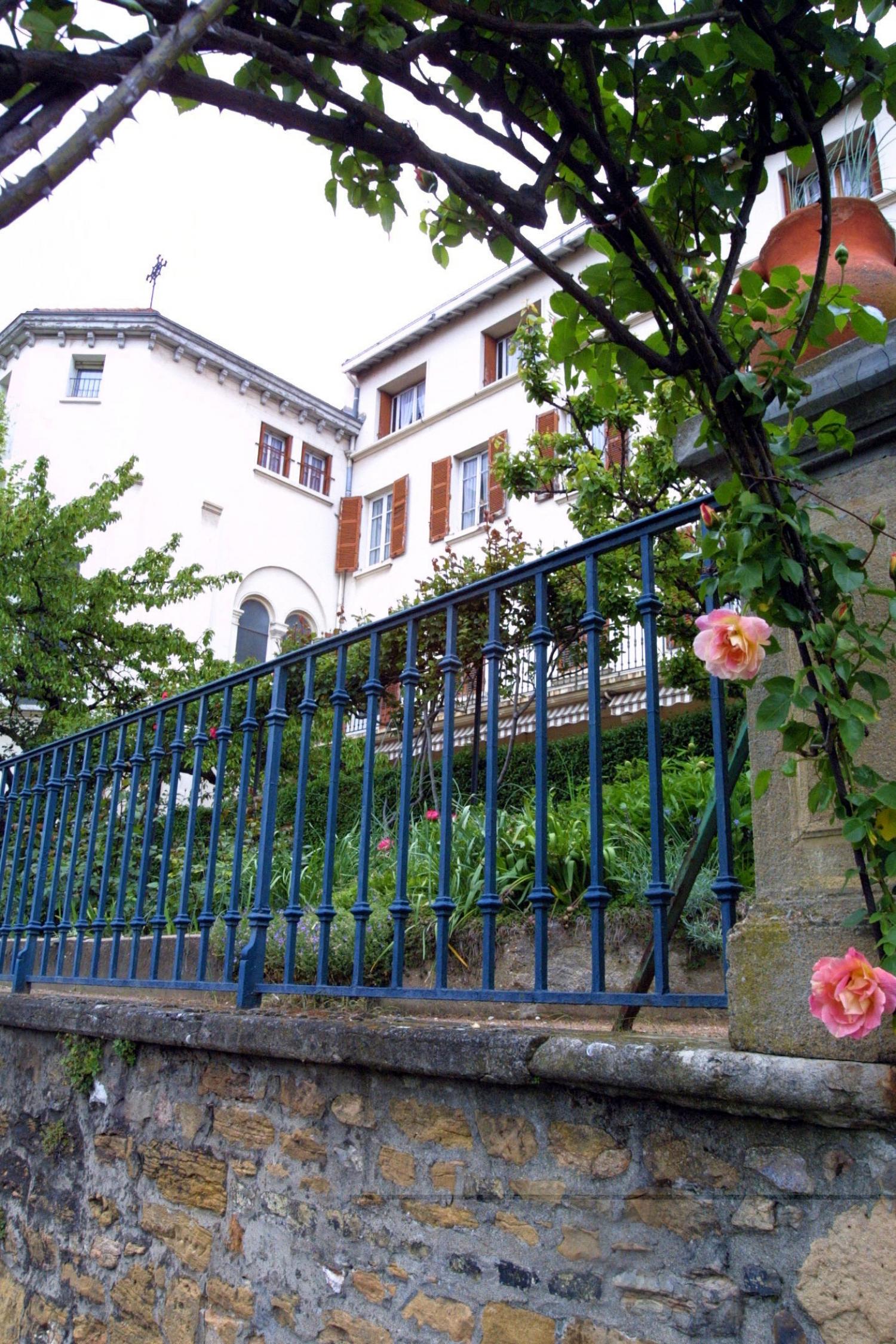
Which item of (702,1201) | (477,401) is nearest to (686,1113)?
(702,1201)

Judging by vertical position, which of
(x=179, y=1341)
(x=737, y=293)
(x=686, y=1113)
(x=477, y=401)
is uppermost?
(x=477, y=401)

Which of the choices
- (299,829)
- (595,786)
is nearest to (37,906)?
(299,829)

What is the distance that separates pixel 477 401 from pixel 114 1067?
18145mm

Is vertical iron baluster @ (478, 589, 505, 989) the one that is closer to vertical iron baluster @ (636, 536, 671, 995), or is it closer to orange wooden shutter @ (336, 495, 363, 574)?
vertical iron baluster @ (636, 536, 671, 995)

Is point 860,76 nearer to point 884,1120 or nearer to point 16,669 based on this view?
point 884,1120

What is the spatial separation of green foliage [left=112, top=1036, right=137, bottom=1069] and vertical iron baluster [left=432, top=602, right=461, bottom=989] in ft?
4.09

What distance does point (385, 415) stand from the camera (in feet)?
76.0

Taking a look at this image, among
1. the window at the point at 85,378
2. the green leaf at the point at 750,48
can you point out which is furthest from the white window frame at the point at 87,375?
the green leaf at the point at 750,48

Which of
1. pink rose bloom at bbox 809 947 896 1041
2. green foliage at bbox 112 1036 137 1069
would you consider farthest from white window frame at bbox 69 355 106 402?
pink rose bloom at bbox 809 947 896 1041

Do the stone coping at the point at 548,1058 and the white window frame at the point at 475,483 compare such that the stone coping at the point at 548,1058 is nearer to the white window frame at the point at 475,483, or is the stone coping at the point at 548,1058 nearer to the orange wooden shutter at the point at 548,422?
the orange wooden shutter at the point at 548,422

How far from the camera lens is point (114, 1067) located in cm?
352

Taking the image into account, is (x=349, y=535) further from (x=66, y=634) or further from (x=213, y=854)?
(x=213, y=854)

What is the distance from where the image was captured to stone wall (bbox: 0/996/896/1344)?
179 centimetres

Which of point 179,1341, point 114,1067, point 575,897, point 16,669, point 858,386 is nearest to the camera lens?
point 858,386
